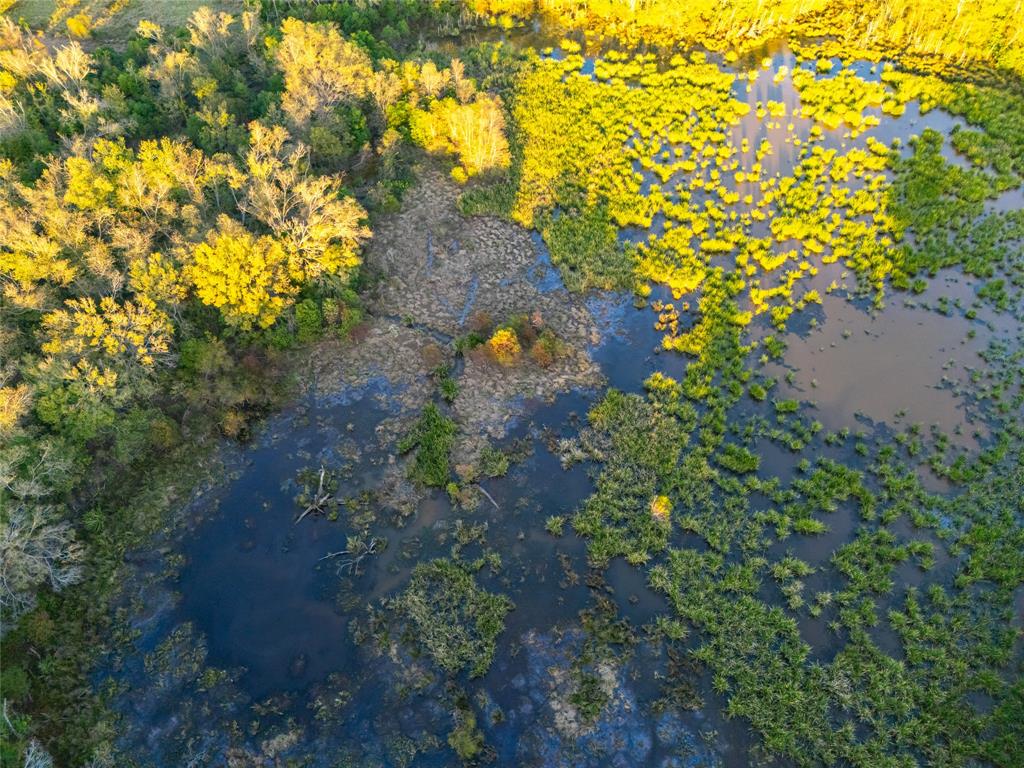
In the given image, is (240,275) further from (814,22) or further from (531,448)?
(814,22)

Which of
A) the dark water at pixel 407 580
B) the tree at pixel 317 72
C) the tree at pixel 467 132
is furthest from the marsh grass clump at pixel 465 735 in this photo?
the tree at pixel 317 72

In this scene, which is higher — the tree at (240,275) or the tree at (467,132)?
the tree at (467,132)

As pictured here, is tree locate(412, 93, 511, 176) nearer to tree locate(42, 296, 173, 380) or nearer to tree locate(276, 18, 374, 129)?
tree locate(276, 18, 374, 129)

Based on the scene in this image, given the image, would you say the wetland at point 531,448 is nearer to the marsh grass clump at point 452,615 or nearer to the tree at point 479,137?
the marsh grass clump at point 452,615

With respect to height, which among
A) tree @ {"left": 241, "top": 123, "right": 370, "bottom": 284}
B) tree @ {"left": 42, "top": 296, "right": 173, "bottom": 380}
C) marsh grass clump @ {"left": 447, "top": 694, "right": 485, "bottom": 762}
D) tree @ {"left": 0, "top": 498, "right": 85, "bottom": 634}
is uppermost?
tree @ {"left": 241, "top": 123, "right": 370, "bottom": 284}

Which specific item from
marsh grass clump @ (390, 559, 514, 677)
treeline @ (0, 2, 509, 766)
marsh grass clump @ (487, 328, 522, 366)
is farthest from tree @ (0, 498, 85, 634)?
marsh grass clump @ (487, 328, 522, 366)

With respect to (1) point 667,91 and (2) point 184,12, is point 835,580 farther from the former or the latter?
(2) point 184,12

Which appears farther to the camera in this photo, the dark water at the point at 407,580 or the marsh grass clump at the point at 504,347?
the marsh grass clump at the point at 504,347
